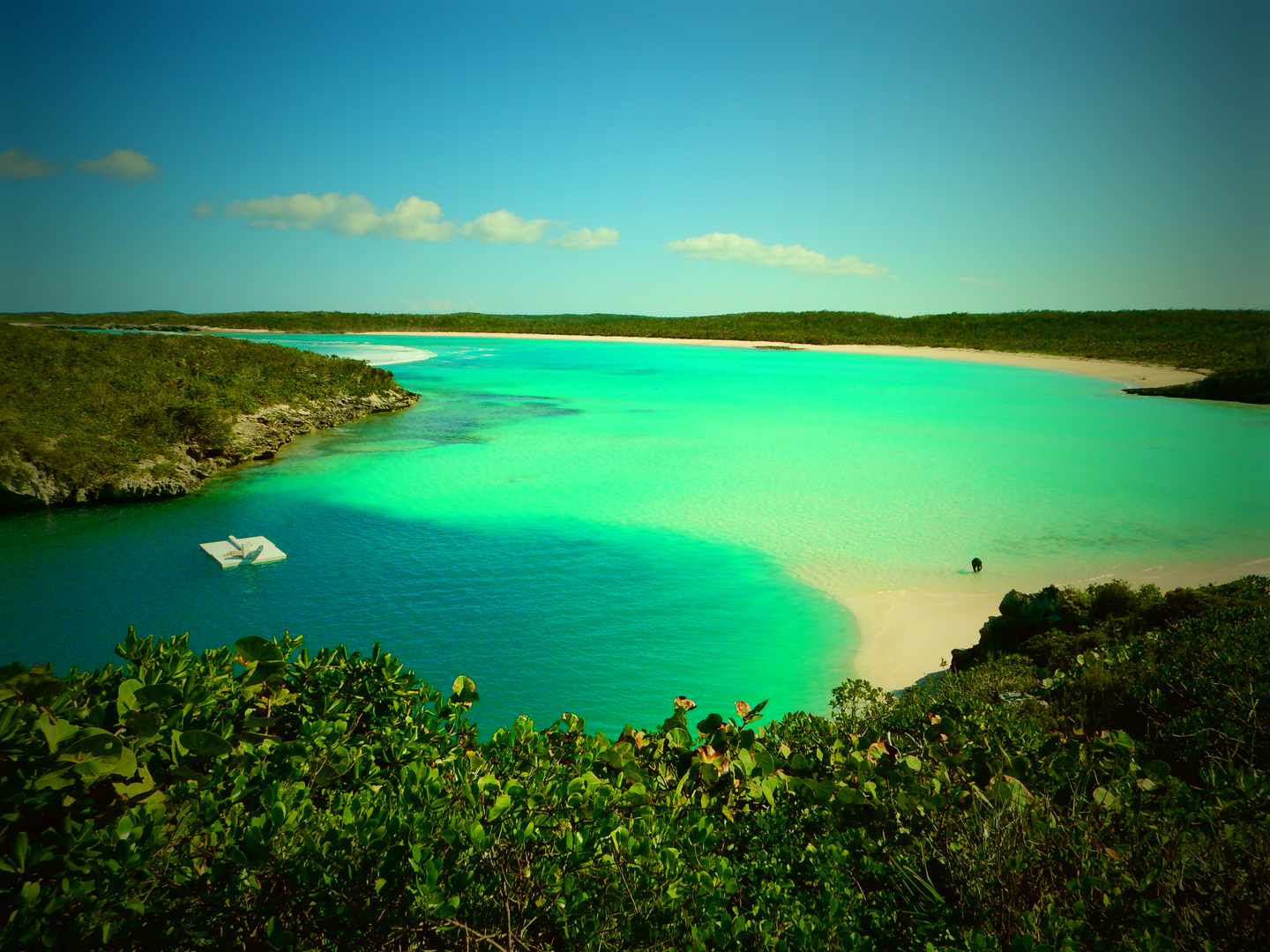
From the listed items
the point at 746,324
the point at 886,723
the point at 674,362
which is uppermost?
the point at 746,324

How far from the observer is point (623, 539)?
10.3 metres

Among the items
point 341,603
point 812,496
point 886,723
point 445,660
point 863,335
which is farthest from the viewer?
point 863,335

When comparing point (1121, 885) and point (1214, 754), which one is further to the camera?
point (1214, 754)

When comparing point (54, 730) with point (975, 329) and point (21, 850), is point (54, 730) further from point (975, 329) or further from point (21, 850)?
point (975, 329)

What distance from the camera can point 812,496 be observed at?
502 inches

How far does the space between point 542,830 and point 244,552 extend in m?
8.49

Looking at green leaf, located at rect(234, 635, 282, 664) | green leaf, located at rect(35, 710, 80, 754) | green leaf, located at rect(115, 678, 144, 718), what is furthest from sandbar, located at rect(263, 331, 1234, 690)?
green leaf, located at rect(35, 710, 80, 754)

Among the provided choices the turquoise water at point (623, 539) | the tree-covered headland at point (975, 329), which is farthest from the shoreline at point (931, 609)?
the tree-covered headland at point (975, 329)

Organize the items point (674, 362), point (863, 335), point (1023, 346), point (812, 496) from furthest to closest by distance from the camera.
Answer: point (863, 335), point (1023, 346), point (674, 362), point (812, 496)

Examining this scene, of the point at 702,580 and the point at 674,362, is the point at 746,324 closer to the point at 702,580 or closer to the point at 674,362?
the point at 674,362

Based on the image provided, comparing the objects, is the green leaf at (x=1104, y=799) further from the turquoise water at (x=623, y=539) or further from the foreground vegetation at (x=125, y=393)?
the foreground vegetation at (x=125, y=393)

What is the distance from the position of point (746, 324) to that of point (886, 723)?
7774cm

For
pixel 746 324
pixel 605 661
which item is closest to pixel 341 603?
pixel 605 661

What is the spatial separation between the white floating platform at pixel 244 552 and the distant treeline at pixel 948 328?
40.7 meters
